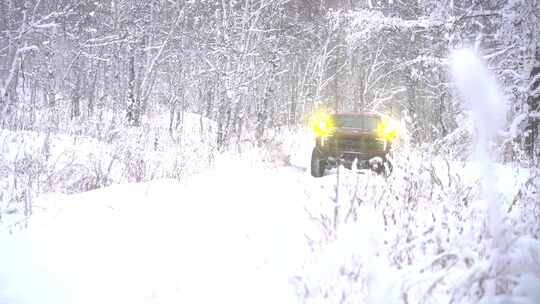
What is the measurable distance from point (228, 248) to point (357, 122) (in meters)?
6.17

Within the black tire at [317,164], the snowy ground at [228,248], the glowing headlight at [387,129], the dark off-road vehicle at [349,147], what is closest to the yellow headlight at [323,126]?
the dark off-road vehicle at [349,147]

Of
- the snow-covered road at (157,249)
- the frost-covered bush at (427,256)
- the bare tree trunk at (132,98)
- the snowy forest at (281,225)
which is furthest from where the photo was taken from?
the bare tree trunk at (132,98)

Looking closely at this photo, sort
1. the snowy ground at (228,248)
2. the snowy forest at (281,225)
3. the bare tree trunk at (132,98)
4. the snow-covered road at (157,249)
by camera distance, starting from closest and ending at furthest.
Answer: the snowy forest at (281,225) → the snowy ground at (228,248) → the snow-covered road at (157,249) → the bare tree trunk at (132,98)

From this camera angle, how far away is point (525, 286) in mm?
1718

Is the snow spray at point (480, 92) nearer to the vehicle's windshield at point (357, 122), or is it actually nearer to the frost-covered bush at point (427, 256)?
the frost-covered bush at point (427, 256)

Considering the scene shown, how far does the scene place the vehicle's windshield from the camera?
9109mm

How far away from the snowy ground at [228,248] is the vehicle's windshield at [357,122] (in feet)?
13.9

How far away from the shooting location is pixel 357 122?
9.21 m

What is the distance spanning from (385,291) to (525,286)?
632mm

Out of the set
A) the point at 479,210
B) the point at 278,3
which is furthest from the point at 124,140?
the point at 278,3

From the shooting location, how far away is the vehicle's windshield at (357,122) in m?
9.11

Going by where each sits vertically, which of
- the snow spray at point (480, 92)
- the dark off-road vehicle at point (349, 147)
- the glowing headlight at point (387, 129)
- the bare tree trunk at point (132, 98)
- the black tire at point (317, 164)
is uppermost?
the bare tree trunk at point (132, 98)

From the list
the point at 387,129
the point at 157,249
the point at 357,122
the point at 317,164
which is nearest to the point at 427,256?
the point at 157,249

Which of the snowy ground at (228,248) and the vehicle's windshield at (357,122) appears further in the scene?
the vehicle's windshield at (357,122)
